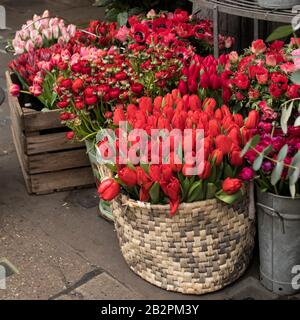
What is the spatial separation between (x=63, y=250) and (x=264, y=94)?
1.24 metres

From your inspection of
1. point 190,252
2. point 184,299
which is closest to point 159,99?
point 190,252

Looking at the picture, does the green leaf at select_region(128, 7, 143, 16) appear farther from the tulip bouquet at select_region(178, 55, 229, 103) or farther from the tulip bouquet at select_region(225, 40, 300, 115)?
the tulip bouquet at select_region(225, 40, 300, 115)

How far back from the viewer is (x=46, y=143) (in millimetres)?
3717

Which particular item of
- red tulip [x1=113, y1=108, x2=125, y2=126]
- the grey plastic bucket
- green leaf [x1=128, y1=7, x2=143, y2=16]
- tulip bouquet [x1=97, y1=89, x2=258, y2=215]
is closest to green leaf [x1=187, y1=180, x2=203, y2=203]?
tulip bouquet [x1=97, y1=89, x2=258, y2=215]

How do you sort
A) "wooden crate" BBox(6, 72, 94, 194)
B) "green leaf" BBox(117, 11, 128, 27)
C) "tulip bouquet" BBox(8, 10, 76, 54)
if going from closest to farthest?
1. "wooden crate" BBox(6, 72, 94, 194)
2. "tulip bouquet" BBox(8, 10, 76, 54)
3. "green leaf" BBox(117, 11, 128, 27)

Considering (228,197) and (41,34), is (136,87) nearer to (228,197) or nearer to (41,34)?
(228,197)

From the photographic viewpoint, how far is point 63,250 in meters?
3.37

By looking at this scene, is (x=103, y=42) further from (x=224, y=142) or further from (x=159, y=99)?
(x=224, y=142)

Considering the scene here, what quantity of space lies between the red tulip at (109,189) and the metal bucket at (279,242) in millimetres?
588

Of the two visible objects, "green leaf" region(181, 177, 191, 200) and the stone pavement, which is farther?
the stone pavement

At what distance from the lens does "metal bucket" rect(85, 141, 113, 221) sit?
133 inches

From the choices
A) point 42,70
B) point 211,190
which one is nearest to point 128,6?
point 42,70

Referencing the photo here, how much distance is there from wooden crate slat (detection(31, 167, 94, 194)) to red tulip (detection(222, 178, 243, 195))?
1295 millimetres

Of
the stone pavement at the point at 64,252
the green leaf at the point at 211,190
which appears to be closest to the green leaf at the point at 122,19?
the stone pavement at the point at 64,252
